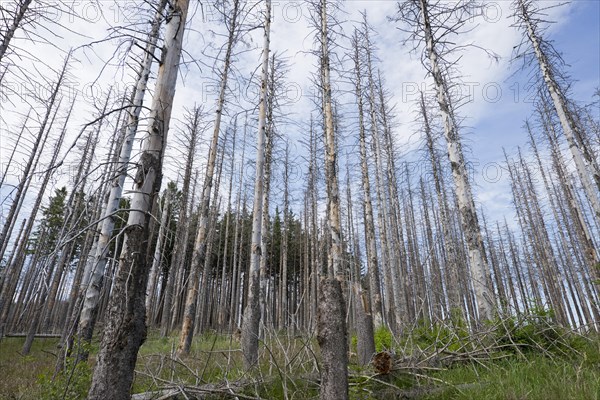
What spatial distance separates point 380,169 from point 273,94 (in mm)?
5551

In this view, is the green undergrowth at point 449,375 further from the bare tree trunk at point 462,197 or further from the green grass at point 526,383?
the bare tree trunk at point 462,197

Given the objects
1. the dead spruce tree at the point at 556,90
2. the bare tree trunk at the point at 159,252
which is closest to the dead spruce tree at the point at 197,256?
the bare tree trunk at the point at 159,252

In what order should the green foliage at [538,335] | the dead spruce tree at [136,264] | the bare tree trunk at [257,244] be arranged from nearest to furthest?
1. the dead spruce tree at [136,264]
2. the green foliage at [538,335]
3. the bare tree trunk at [257,244]

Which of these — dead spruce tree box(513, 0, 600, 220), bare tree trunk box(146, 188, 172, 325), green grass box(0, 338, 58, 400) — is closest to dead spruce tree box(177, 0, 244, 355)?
bare tree trunk box(146, 188, 172, 325)

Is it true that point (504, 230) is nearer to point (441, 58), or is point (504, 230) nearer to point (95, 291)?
point (441, 58)

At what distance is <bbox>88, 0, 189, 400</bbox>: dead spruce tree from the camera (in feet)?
6.40

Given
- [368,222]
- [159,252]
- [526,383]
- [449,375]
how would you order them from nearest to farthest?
1. [526,383]
2. [449,375]
3. [368,222]
4. [159,252]

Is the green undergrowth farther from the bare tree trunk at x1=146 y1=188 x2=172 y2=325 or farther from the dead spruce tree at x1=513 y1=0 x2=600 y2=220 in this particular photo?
the dead spruce tree at x1=513 y1=0 x2=600 y2=220

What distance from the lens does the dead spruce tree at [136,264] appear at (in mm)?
1952

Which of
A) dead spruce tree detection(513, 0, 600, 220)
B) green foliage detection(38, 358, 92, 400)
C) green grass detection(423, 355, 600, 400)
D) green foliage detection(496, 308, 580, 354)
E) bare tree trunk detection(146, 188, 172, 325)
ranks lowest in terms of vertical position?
green foliage detection(38, 358, 92, 400)

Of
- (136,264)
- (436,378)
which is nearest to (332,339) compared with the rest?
(436,378)

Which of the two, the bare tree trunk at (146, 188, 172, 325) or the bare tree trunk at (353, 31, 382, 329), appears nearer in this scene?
the bare tree trunk at (146, 188, 172, 325)

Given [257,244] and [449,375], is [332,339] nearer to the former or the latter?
[449,375]

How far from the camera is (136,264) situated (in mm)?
2162
